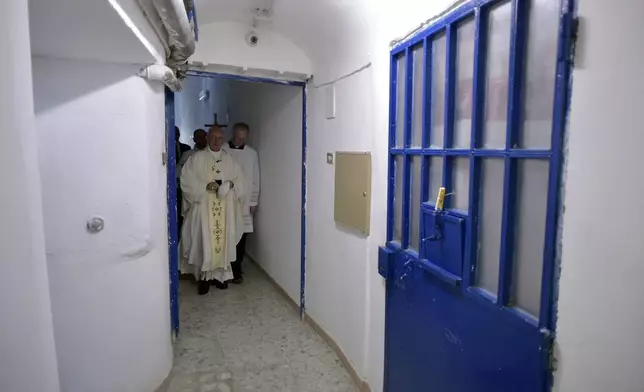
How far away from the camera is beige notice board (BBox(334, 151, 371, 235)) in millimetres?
1870

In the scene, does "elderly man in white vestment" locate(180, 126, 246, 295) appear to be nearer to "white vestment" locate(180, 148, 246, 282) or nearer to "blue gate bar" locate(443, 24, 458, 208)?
"white vestment" locate(180, 148, 246, 282)

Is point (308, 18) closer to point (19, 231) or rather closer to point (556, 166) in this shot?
point (556, 166)

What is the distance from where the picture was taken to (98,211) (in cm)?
162

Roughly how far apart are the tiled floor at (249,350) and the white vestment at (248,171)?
0.74 metres

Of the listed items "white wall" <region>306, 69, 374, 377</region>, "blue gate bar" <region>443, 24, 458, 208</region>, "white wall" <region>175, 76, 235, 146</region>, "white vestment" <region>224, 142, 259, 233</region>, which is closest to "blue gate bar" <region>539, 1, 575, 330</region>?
"blue gate bar" <region>443, 24, 458, 208</region>

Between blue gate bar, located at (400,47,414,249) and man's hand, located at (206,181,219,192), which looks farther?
man's hand, located at (206,181,219,192)

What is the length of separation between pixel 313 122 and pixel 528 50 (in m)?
1.72

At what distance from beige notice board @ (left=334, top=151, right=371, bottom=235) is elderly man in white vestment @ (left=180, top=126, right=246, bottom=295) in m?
1.41

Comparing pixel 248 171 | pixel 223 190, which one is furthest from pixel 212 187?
pixel 248 171

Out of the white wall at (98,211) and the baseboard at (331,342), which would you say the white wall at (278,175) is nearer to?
the baseboard at (331,342)

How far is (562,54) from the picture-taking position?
84 cm

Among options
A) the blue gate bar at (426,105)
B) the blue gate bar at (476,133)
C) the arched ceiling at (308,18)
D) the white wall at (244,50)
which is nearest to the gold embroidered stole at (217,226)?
the white wall at (244,50)

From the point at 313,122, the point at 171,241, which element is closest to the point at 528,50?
the point at 313,122

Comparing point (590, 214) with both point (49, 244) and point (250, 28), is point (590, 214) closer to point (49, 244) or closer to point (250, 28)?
point (49, 244)
